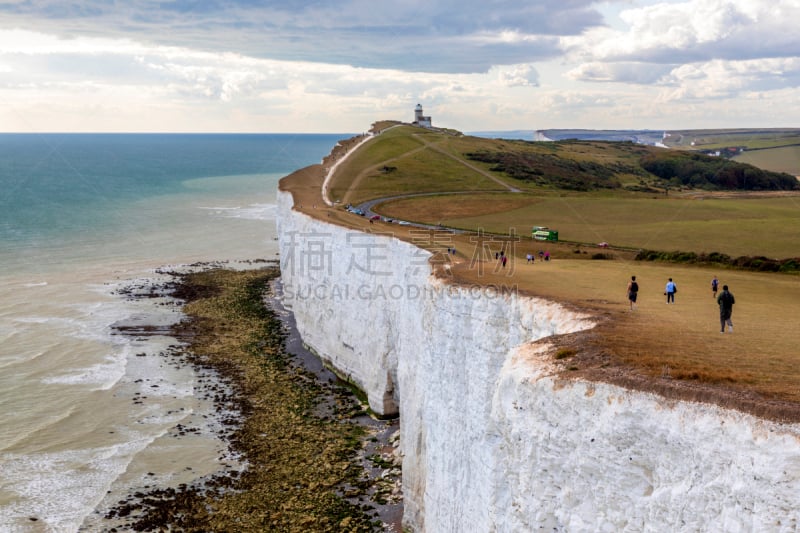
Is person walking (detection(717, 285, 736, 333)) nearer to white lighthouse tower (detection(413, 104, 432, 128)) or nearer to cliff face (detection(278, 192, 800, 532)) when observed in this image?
cliff face (detection(278, 192, 800, 532))

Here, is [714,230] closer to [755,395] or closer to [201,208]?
[755,395]

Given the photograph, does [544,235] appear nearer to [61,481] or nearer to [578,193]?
[61,481]

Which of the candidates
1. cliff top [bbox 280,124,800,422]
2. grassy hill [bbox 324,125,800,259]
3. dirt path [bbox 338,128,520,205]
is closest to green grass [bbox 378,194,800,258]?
grassy hill [bbox 324,125,800,259]

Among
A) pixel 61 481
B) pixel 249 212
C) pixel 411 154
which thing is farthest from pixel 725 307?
pixel 249 212

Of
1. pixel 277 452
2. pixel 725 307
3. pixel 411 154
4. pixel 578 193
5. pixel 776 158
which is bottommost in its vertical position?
pixel 277 452

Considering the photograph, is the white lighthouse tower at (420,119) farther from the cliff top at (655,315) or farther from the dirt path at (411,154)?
the cliff top at (655,315)

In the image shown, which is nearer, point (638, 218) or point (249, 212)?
point (638, 218)

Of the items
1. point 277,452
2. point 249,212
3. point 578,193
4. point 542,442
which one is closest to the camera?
point 542,442
